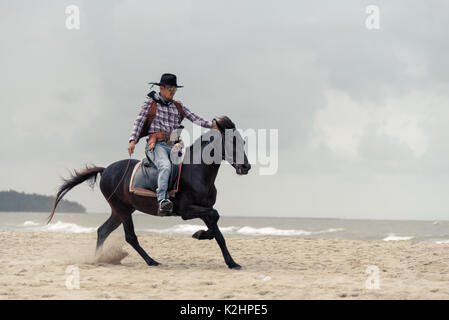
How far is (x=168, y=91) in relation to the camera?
24.8ft

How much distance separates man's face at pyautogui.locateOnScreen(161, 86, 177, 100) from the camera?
7.54 meters

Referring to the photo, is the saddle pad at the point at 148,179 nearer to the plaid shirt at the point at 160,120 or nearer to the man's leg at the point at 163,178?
the man's leg at the point at 163,178

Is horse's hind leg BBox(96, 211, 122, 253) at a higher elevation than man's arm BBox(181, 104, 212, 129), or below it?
below

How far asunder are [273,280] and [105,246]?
3433 mm

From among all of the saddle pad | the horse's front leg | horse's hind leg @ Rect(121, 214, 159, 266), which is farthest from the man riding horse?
horse's hind leg @ Rect(121, 214, 159, 266)

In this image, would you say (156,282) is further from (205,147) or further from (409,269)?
(409,269)

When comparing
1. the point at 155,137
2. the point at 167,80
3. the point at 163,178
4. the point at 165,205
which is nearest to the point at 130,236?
the point at 165,205

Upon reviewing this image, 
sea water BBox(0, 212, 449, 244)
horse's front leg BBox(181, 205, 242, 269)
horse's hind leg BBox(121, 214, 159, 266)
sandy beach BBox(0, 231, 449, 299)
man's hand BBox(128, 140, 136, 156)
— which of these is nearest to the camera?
sandy beach BBox(0, 231, 449, 299)

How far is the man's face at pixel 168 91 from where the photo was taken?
7539 millimetres

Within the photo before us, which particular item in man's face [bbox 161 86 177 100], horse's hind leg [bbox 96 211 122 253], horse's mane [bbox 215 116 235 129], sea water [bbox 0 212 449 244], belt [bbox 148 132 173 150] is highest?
man's face [bbox 161 86 177 100]

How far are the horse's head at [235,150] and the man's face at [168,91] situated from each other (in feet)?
3.69

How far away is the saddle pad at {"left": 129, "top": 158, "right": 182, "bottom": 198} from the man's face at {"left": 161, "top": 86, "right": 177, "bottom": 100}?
3.37ft

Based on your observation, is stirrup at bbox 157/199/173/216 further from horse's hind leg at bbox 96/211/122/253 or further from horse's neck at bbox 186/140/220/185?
horse's hind leg at bbox 96/211/122/253
